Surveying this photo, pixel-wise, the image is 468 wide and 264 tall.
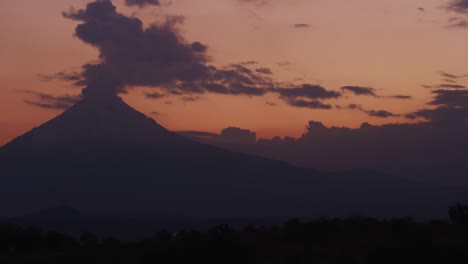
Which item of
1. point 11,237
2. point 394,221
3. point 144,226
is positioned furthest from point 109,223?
point 394,221

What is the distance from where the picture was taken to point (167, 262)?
92.3 ft

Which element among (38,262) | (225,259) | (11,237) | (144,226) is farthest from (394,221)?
(144,226)

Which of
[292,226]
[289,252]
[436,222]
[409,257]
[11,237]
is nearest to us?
[409,257]

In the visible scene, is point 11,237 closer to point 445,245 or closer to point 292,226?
point 292,226

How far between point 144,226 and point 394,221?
106 m

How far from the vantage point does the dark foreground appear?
89.9 ft

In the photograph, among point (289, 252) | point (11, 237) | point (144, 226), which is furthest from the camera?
point (144, 226)

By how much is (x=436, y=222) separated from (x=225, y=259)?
46.1 feet

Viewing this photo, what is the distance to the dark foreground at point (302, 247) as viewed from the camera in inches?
1078

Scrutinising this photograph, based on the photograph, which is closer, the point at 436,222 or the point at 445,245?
the point at 445,245

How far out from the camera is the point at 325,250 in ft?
96.0

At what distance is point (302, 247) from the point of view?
99.1 feet

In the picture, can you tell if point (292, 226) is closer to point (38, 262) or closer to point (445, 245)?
point (445, 245)

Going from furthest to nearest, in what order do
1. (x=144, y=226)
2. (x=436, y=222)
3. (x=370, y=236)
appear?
(x=144, y=226) → (x=436, y=222) → (x=370, y=236)
